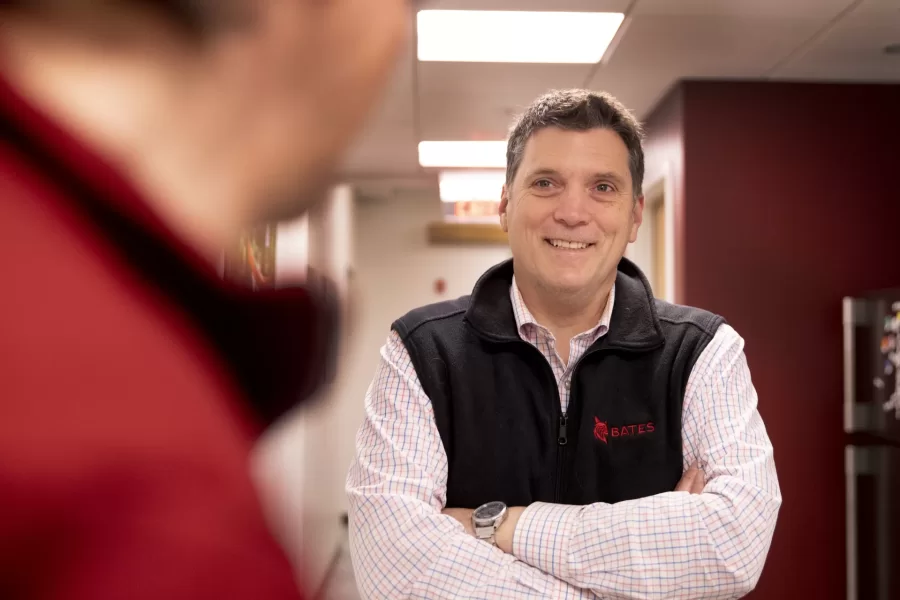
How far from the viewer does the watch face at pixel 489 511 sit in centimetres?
138

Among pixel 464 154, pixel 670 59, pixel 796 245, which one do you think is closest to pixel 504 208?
pixel 670 59

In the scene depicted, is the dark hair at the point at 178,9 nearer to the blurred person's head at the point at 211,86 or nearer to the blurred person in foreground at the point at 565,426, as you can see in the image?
the blurred person's head at the point at 211,86

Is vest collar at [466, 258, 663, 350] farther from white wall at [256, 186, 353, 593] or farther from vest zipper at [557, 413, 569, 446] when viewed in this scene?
white wall at [256, 186, 353, 593]

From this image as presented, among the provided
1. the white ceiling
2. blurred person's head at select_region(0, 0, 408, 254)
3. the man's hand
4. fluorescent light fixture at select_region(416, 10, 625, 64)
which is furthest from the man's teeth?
fluorescent light fixture at select_region(416, 10, 625, 64)

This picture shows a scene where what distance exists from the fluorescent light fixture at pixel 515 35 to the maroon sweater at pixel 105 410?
284cm

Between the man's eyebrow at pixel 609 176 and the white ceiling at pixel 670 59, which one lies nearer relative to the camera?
the man's eyebrow at pixel 609 176

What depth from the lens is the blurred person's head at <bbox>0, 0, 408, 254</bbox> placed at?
6.8 inches

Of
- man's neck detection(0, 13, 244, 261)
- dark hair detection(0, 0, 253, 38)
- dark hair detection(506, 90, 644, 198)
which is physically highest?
dark hair detection(506, 90, 644, 198)

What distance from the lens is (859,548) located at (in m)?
3.49

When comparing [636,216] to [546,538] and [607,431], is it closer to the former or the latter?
[607,431]

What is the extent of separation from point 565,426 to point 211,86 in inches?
52.7

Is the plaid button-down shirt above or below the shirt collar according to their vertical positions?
below

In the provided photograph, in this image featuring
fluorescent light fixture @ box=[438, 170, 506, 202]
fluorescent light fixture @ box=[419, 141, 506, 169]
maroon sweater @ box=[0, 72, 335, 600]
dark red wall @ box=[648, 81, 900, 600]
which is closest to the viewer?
maroon sweater @ box=[0, 72, 335, 600]

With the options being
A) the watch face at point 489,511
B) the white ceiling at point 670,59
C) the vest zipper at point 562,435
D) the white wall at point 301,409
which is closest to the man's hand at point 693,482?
the vest zipper at point 562,435
